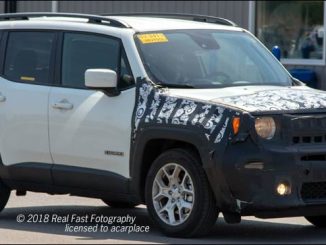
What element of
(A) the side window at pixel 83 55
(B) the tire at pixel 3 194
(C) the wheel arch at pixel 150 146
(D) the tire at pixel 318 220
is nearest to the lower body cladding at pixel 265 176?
(C) the wheel arch at pixel 150 146

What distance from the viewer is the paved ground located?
28.3 feet

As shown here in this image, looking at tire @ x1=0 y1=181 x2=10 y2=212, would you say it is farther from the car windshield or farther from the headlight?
the headlight

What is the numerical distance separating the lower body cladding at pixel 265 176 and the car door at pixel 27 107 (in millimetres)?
1992

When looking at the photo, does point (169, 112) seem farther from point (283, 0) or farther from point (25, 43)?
point (283, 0)

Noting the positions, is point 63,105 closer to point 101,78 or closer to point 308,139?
point 101,78

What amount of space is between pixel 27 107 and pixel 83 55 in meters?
0.70

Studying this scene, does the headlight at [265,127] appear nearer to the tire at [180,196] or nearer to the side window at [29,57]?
the tire at [180,196]

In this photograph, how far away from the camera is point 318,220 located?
9398mm

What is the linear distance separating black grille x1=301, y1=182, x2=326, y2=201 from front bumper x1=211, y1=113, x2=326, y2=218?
107 mm

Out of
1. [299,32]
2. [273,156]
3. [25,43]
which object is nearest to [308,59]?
[299,32]

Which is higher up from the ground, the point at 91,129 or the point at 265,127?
the point at 265,127

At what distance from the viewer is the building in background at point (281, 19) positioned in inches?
738

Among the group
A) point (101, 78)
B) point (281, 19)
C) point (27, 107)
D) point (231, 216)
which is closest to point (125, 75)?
point (101, 78)

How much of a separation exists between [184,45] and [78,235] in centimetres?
193
